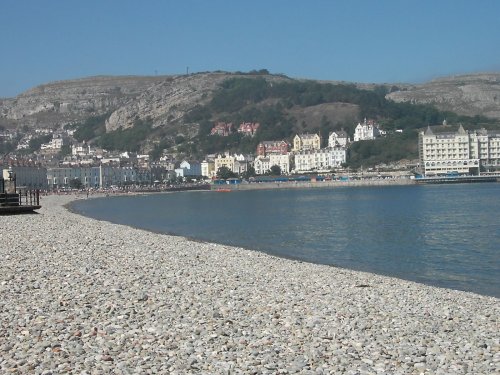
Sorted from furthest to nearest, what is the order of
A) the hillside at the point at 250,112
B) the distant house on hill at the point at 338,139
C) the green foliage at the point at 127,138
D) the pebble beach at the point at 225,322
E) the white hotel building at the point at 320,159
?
the green foliage at the point at 127,138
the hillside at the point at 250,112
the distant house on hill at the point at 338,139
the white hotel building at the point at 320,159
the pebble beach at the point at 225,322

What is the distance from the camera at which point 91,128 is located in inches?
7175

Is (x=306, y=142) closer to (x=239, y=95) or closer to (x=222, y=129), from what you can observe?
(x=222, y=129)

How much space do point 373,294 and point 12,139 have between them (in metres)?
180

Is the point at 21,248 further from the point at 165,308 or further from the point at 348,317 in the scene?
the point at 348,317

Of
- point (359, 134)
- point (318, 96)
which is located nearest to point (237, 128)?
point (318, 96)

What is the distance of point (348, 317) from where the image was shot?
7949 mm

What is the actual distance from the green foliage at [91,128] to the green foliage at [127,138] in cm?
1012

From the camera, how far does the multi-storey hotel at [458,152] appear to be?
103875 millimetres

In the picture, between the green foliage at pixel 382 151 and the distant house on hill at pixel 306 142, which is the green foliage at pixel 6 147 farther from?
the green foliage at pixel 382 151

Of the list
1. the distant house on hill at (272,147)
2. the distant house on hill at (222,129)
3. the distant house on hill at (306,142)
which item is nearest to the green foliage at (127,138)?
the distant house on hill at (222,129)

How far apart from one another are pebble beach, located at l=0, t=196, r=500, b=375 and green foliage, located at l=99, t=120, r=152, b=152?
146m

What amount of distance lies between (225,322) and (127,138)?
154771 millimetres

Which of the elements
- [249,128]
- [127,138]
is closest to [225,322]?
[249,128]

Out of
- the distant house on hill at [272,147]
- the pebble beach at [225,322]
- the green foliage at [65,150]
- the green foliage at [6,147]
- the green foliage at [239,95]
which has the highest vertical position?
the green foliage at [239,95]
